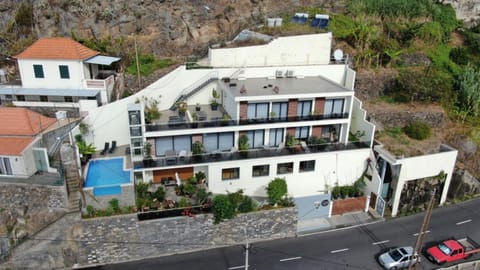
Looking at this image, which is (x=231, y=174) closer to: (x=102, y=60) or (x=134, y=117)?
(x=134, y=117)

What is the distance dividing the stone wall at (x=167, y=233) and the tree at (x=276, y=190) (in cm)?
97

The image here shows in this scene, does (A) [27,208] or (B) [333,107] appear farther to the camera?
(B) [333,107]

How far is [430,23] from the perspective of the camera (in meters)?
48.8

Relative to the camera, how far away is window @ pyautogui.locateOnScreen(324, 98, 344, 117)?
32.9 m

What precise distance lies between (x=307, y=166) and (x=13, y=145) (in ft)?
77.5

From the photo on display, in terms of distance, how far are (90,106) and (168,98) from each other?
6.88 meters

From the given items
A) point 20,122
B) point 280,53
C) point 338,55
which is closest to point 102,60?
point 20,122

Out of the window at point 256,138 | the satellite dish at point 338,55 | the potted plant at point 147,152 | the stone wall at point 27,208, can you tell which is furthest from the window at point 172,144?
the satellite dish at point 338,55

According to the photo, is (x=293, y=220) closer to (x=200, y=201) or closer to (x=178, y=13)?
(x=200, y=201)

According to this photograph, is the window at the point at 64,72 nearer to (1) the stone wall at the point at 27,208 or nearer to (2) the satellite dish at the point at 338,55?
(1) the stone wall at the point at 27,208

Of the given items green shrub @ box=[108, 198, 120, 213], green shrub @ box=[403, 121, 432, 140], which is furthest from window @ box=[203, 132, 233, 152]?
green shrub @ box=[403, 121, 432, 140]

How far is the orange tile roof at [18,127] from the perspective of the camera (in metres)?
28.6

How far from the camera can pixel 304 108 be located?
108 feet

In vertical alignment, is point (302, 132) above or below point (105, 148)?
above
